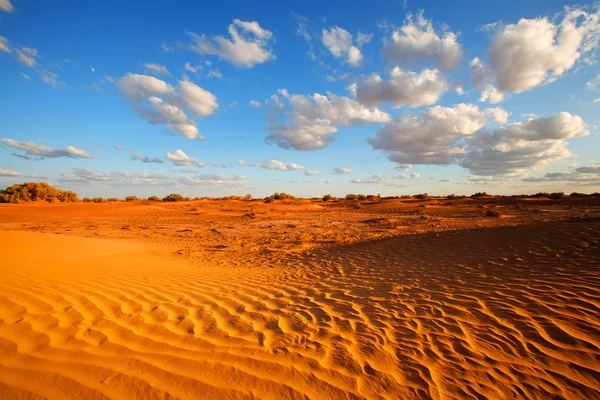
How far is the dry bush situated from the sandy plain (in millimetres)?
30200

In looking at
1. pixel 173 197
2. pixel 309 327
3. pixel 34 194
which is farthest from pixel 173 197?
pixel 309 327

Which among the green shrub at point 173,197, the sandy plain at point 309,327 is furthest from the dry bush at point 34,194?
the sandy plain at point 309,327

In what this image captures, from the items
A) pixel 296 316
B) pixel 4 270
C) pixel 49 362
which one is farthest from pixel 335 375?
pixel 4 270

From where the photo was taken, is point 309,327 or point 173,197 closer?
point 309,327

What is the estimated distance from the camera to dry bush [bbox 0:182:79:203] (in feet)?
92.1

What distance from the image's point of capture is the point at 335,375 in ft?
8.34

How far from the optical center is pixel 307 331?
342 cm

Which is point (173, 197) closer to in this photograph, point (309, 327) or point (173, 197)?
point (173, 197)

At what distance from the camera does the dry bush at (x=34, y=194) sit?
92.1ft

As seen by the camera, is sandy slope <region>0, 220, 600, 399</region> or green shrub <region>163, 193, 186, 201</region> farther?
green shrub <region>163, 193, 186, 201</region>

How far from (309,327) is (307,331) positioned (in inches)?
5.0

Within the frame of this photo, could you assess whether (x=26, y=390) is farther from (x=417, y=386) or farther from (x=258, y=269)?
(x=258, y=269)

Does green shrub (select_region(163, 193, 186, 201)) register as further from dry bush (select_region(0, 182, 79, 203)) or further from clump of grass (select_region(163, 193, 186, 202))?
dry bush (select_region(0, 182, 79, 203))

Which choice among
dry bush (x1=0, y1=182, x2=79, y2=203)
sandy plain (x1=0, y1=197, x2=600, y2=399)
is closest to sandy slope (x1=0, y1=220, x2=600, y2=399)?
sandy plain (x1=0, y1=197, x2=600, y2=399)
